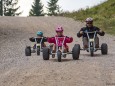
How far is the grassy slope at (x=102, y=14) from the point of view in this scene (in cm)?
3418

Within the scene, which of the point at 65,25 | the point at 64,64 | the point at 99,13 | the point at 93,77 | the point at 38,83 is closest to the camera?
the point at 38,83

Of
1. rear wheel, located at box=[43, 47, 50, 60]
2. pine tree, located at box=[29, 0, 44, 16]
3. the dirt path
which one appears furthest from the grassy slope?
pine tree, located at box=[29, 0, 44, 16]

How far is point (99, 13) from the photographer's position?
134ft

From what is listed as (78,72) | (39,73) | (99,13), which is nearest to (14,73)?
(39,73)

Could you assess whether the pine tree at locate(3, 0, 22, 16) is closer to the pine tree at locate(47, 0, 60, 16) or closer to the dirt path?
the pine tree at locate(47, 0, 60, 16)

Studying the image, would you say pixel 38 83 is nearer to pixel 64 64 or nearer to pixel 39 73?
pixel 39 73

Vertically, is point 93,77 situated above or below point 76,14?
below

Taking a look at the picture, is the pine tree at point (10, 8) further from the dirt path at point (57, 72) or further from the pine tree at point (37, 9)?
the dirt path at point (57, 72)

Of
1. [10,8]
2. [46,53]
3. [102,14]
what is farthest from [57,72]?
[10,8]

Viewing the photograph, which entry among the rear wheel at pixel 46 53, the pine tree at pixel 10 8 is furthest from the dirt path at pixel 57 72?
the pine tree at pixel 10 8

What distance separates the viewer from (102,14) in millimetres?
39406

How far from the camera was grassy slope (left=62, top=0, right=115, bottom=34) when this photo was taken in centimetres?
3418

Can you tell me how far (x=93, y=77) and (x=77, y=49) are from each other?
4.35m

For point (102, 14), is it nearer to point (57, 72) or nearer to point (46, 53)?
point (46, 53)
